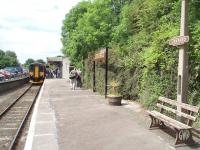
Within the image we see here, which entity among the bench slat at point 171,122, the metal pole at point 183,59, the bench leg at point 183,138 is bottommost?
the bench leg at point 183,138

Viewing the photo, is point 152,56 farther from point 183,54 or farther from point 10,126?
point 10,126

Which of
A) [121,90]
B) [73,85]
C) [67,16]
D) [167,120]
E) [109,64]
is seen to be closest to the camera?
[167,120]

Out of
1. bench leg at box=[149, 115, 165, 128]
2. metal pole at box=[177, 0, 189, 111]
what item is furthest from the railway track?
metal pole at box=[177, 0, 189, 111]

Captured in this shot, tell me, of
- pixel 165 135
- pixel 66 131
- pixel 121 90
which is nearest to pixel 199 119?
pixel 165 135

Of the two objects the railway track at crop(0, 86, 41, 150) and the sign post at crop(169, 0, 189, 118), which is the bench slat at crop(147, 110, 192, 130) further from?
the railway track at crop(0, 86, 41, 150)

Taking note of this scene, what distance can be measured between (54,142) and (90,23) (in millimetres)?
24526

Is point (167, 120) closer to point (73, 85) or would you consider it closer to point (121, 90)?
point (121, 90)

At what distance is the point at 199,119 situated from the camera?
10109mm

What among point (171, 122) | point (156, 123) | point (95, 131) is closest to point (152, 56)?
point (156, 123)

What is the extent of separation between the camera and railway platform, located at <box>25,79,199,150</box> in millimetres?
8852

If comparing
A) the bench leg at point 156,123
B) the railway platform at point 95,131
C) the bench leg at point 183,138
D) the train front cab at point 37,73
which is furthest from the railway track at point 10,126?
the train front cab at point 37,73

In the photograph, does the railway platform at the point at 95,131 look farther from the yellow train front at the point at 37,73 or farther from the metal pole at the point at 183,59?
the yellow train front at the point at 37,73

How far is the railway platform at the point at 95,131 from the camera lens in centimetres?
885

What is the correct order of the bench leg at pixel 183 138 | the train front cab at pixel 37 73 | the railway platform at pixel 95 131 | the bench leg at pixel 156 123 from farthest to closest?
the train front cab at pixel 37 73, the bench leg at pixel 156 123, the railway platform at pixel 95 131, the bench leg at pixel 183 138
